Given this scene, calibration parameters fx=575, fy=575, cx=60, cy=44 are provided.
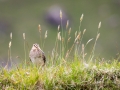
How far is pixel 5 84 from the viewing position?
36.1 ft

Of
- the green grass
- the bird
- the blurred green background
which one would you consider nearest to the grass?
the green grass

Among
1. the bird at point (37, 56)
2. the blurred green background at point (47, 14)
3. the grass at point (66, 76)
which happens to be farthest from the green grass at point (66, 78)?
the blurred green background at point (47, 14)

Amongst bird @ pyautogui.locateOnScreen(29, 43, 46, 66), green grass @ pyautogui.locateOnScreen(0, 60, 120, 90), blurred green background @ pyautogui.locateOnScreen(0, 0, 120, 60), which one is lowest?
green grass @ pyautogui.locateOnScreen(0, 60, 120, 90)

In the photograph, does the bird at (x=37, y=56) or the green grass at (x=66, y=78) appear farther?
the bird at (x=37, y=56)

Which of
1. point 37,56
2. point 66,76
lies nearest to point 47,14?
point 37,56

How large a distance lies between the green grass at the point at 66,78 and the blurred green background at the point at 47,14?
35.3 m

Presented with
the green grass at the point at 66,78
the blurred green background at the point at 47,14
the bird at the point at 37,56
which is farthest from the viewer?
the blurred green background at the point at 47,14

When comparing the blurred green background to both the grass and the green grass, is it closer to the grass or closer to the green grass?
the grass

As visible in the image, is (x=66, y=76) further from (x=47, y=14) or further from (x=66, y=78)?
(x=47, y=14)

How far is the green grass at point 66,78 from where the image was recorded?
10820mm

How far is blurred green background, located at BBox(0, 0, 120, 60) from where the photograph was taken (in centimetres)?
4881

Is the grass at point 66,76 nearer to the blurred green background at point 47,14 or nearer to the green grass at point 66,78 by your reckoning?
the green grass at point 66,78

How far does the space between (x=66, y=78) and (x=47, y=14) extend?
148 feet

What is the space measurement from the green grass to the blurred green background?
35264 mm
